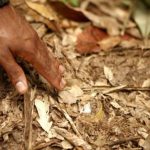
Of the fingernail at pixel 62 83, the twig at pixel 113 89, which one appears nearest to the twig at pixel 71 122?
the fingernail at pixel 62 83

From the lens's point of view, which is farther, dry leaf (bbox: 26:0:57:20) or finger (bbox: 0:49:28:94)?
dry leaf (bbox: 26:0:57:20)

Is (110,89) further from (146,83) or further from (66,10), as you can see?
(66,10)

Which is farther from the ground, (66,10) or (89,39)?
(66,10)

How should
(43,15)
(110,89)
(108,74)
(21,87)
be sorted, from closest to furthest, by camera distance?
(21,87), (110,89), (108,74), (43,15)

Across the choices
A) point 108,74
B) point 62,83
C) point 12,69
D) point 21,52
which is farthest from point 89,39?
point 12,69

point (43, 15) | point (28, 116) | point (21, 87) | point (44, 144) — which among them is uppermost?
point (43, 15)

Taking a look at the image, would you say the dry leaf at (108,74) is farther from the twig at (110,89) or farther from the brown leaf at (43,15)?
the brown leaf at (43,15)

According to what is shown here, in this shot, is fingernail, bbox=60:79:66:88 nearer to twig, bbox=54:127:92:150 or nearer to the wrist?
twig, bbox=54:127:92:150

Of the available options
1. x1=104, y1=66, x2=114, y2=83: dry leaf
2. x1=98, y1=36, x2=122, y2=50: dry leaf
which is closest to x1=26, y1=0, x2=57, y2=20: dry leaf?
x1=98, y1=36, x2=122, y2=50: dry leaf
